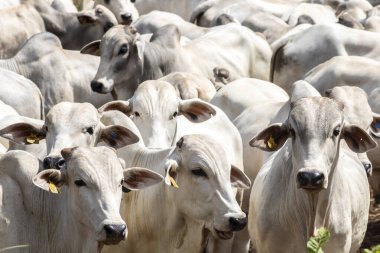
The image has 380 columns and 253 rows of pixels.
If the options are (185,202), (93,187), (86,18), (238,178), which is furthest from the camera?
(86,18)

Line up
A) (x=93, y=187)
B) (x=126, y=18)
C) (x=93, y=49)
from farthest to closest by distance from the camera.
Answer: (x=126, y=18) → (x=93, y=49) → (x=93, y=187)

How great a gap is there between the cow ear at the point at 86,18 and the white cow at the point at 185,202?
6.13 m

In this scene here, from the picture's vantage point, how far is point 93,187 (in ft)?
22.9

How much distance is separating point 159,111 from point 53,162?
5.18 feet

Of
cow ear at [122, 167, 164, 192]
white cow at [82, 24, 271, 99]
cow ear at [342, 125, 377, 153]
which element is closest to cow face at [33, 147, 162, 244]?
cow ear at [122, 167, 164, 192]

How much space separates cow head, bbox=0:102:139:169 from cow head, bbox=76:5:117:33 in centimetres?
612

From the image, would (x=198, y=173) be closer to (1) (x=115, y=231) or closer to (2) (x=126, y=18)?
(1) (x=115, y=231)

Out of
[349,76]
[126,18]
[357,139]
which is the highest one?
[357,139]

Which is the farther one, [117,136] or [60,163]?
[117,136]

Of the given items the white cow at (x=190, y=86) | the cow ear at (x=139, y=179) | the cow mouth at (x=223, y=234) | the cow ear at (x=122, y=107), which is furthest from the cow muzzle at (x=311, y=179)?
the white cow at (x=190, y=86)

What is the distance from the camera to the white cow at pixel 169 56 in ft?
40.0

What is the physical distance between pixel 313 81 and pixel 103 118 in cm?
327

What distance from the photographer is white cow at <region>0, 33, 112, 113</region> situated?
41.3ft

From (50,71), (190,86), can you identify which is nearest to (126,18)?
(50,71)
